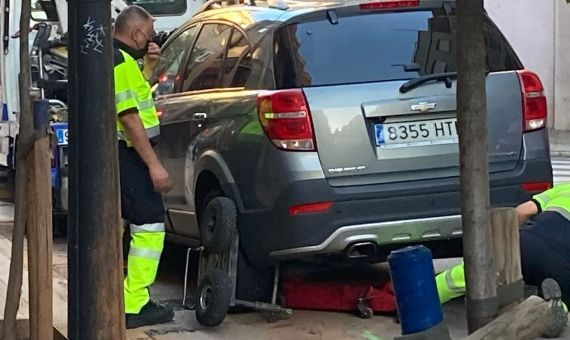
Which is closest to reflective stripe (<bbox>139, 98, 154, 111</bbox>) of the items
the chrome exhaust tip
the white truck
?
the chrome exhaust tip

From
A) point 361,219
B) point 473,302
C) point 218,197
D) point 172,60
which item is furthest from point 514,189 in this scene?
point 172,60

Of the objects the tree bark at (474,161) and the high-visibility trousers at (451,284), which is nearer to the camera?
the tree bark at (474,161)

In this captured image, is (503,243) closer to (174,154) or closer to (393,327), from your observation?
(393,327)

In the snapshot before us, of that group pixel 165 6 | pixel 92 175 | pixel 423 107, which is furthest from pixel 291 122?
pixel 165 6

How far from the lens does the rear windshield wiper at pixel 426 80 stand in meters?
6.18

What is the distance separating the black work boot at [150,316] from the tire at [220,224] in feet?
1.49

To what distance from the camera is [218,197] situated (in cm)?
633

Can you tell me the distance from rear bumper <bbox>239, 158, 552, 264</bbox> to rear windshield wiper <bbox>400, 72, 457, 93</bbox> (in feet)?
1.74

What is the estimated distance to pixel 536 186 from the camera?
21.1ft

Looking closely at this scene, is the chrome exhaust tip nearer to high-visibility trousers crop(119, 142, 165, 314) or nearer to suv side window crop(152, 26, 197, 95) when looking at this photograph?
high-visibility trousers crop(119, 142, 165, 314)

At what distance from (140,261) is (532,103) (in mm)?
2424

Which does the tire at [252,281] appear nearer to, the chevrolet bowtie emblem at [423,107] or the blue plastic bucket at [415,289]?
the chevrolet bowtie emblem at [423,107]

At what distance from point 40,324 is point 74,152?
50.6 inches

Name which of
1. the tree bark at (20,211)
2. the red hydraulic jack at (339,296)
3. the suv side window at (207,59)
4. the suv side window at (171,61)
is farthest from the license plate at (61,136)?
the tree bark at (20,211)
